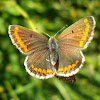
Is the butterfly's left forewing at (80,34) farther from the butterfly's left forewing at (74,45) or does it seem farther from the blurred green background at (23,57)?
the blurred green background at (23,57)

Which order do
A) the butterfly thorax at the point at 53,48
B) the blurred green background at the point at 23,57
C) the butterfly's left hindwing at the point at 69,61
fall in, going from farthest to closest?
the blurred green background at the point at 23,57 → the butterfly thorax at the point at 53,48 → the butterfly's left hindwing at the point at 69,61

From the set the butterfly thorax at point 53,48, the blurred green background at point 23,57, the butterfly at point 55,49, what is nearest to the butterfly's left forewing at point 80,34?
the butterfly at point 55,49

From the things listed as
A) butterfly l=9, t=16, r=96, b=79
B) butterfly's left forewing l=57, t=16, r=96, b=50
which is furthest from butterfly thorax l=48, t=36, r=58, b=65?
butterfly's left forewing l=57, t=16, r=96, b=50

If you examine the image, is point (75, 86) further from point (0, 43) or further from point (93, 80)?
point (0, 43)

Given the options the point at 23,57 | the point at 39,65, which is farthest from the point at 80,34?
the point at 23,57

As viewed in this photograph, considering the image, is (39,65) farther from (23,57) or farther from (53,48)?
(23,57)

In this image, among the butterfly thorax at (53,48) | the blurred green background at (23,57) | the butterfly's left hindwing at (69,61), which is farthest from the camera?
the blurred green background at (23,57)
